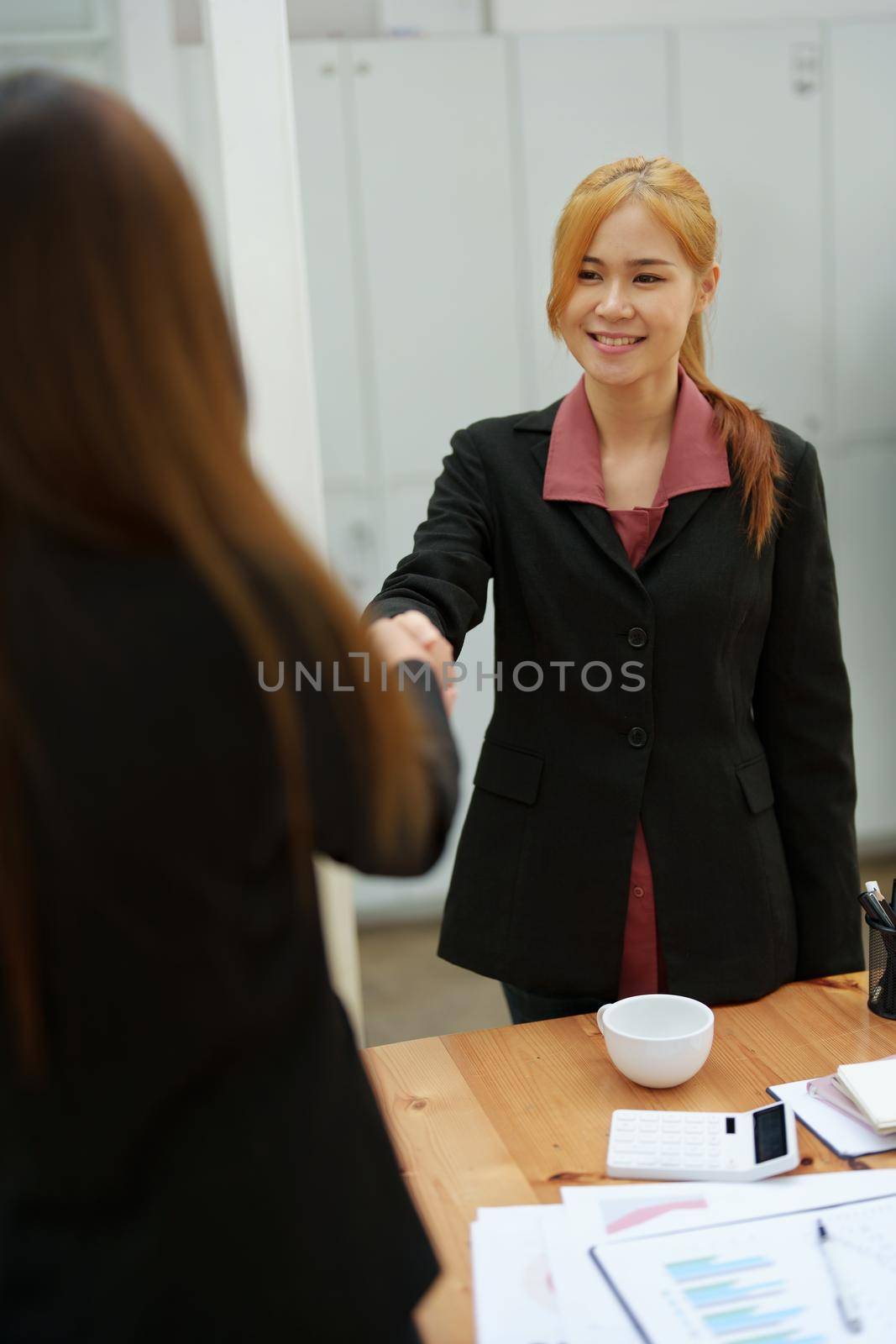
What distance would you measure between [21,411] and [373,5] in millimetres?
3262

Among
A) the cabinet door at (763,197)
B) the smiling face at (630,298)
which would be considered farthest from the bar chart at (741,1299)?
the cabinet door at (763,197)

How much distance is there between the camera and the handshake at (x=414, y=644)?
1007 mm

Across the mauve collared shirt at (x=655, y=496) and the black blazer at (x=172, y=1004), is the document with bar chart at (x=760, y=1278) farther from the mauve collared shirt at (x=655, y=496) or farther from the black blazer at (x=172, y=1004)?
the mauve collared shirt at (x=655, y=496)

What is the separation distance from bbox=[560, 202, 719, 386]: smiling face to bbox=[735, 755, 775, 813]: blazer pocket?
523 millimetres

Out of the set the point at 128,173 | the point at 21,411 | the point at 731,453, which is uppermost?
the point at 128,173

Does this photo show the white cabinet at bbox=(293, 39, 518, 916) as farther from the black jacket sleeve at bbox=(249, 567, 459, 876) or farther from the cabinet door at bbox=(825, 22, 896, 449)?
the black jacket sleeve at bbox=(249, 567, 459, 876)

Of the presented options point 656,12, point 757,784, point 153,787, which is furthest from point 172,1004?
point 656,12

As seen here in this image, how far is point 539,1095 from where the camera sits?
1293 mm

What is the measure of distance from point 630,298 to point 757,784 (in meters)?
0.64

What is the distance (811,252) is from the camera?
3.36m

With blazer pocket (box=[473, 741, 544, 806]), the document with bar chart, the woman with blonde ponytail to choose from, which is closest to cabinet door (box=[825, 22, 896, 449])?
the woman with blonde ponytail

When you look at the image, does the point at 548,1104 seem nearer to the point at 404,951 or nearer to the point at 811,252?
the point at 404,951

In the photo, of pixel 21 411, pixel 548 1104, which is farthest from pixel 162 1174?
pixel 548 1104

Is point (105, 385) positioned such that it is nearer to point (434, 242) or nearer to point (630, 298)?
point (630, 298)
